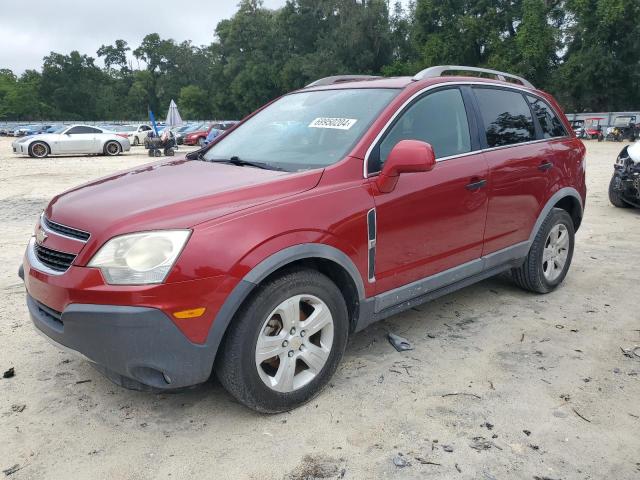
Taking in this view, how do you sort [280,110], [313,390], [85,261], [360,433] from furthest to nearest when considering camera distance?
[280,110] → [313,390] → [360,433] → [85,261]

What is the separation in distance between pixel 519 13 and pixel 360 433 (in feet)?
171

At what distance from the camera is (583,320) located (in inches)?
160

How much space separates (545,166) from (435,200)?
1.44 meters

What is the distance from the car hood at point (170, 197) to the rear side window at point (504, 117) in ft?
5.47

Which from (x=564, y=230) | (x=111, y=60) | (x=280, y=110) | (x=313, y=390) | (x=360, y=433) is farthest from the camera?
(x=111, y=60)

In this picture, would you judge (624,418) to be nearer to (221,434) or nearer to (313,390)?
(313,390)

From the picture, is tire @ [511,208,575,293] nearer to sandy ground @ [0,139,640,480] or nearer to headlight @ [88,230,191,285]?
sandy ground @ [0,139,640,480]

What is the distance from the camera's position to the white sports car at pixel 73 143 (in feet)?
69.8

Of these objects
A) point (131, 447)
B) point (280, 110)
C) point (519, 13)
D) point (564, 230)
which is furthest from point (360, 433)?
point (519, 13)

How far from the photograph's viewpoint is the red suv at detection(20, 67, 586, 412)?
2.35 m

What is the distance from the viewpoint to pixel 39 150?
70.1ft

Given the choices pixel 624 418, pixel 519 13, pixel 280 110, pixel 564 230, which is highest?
pixel 519 13

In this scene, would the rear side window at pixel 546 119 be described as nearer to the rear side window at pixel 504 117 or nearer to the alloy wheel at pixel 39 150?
the rear side window at pixel 504 117

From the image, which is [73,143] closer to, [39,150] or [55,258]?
[39,150]
